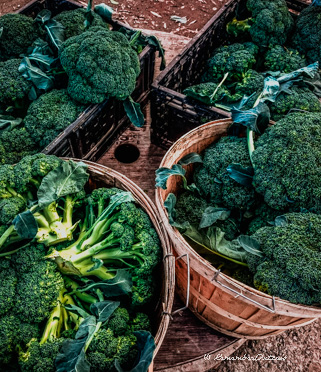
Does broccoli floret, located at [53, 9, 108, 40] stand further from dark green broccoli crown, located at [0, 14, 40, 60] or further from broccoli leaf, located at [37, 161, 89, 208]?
broccoli leaf, located at [37, 161, 89, 208]

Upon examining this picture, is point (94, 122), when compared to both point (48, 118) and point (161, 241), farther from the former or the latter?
point (161, 241)

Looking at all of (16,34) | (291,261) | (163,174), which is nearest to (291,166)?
(291,261)

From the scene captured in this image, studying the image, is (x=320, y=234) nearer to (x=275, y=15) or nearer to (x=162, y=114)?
(x=162, y=114)

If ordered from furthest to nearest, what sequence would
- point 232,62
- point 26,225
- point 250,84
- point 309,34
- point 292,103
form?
point 309,34
point 232,62
point 250,84
point 292,103
point 26,225

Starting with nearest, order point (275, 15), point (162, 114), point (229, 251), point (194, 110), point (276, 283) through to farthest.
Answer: point (276, 283) → point (229, 251) → point (194, 110) → point (162, 114) → point (275, 15)

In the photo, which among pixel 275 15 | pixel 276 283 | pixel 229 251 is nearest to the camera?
pixel 276 283

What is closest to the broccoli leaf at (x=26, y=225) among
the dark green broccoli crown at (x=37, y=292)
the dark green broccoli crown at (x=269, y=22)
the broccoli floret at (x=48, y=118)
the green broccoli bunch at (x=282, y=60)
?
the dark green broccoli crown at (x=37, y=292)

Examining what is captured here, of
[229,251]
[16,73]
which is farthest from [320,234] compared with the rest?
[16,73]
